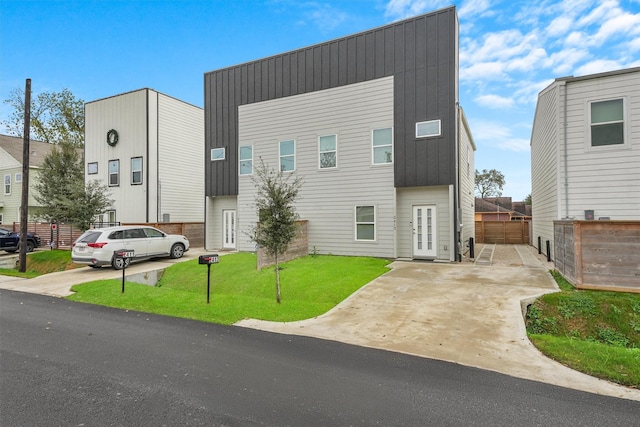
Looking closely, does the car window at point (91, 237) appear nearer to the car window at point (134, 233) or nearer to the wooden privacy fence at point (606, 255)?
the car window at point (134, 233)

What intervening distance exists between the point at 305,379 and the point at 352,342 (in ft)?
4.67

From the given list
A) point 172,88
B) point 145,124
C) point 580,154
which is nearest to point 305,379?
point 580,154

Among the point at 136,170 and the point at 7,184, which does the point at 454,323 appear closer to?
the point at 136,170

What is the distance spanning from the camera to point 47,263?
→ 50.1 feet

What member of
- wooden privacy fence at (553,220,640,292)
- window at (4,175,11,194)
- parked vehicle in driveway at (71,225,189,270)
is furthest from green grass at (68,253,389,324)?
window at (4,175,11,194)

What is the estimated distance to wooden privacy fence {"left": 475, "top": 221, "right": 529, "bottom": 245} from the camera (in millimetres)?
20453

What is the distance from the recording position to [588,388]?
140 inches

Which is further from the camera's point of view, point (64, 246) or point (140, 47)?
point (64, 246)

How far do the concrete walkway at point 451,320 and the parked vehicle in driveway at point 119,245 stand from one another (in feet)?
5.26

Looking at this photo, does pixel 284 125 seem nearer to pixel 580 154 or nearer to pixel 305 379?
pixel 580 154

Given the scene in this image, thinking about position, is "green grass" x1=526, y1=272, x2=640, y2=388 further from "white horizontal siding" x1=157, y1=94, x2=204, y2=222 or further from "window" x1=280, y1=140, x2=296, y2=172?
"white horizontal siding" x1=157, y1=94, x2=204, y2=222

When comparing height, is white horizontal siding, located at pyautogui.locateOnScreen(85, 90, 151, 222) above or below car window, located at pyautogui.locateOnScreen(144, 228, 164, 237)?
above

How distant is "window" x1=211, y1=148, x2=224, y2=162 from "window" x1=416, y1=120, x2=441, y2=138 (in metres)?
9.65

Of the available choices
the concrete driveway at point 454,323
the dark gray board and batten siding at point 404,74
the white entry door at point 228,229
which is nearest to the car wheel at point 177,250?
the white entry door at point 228,229
